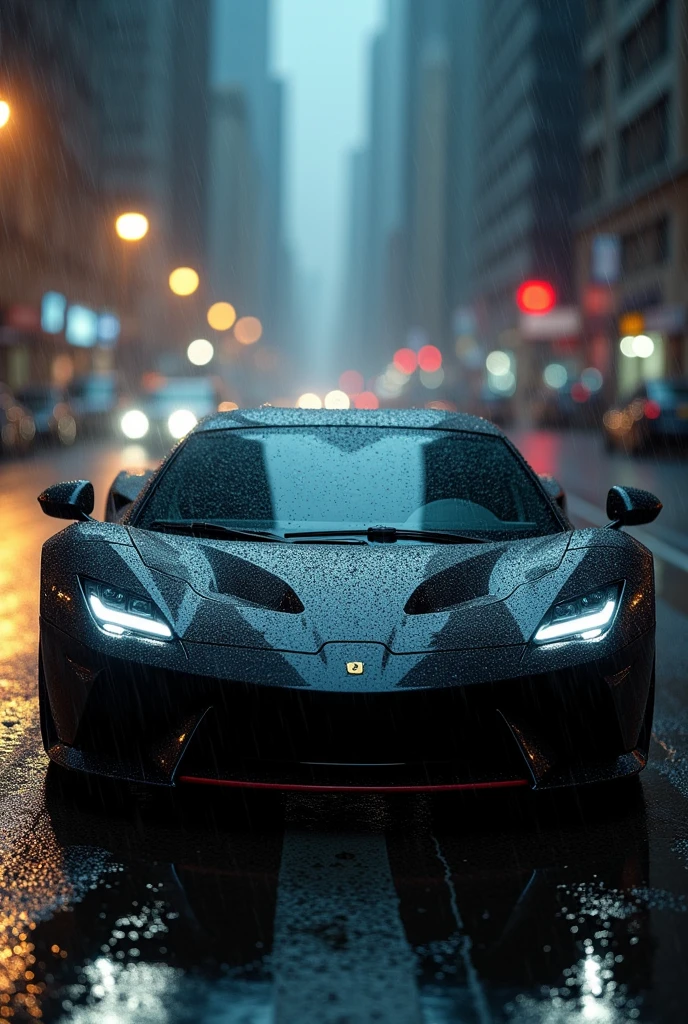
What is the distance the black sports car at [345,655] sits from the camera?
416 cm

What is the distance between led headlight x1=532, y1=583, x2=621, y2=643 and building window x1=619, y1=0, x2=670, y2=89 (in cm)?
5011

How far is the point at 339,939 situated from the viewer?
3.53 meters

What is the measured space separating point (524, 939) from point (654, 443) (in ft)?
94.1

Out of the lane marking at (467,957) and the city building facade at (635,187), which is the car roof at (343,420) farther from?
the city building facade at (635,187)

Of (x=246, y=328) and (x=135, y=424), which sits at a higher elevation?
(x=135, y=424)

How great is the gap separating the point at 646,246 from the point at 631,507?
50700mm

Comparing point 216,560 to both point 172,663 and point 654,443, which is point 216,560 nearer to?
point 172,663

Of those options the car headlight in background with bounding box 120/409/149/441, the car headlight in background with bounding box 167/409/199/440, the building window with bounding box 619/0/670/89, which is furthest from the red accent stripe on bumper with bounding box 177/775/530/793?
the building window with bounding box 619/0/670/89

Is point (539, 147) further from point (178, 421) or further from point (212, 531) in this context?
point (212, 531)

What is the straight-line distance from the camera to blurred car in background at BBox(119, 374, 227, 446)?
30828 millimetres

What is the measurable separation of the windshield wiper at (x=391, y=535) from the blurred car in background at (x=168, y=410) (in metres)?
25.1

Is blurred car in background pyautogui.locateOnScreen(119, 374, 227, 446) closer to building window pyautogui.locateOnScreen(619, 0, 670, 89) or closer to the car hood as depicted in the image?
the car hood

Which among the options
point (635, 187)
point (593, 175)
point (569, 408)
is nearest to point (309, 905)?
point (569, 408)

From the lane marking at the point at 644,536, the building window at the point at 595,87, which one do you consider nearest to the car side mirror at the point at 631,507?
the lane marking at the point at 644,536
